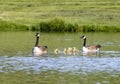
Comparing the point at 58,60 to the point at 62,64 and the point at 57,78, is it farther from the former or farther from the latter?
the point at 57,78

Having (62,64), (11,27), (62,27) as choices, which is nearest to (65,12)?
(11,27)

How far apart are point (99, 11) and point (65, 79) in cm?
6144

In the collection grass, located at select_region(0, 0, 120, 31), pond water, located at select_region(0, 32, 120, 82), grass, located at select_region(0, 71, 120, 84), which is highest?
grass, located at select_region(0, 71, 120, 84)

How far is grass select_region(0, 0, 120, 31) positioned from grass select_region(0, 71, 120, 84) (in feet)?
133

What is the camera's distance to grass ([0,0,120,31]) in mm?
74250

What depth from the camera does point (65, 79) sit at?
1035 inches

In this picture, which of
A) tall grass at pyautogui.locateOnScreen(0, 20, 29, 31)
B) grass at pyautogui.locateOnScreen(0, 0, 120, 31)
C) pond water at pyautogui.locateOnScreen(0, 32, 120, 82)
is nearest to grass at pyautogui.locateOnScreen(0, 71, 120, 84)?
pond water at pyautogui.locateOnScreen(0, 32, 120, 82)

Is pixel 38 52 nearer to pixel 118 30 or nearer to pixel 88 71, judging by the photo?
pixel 88 71

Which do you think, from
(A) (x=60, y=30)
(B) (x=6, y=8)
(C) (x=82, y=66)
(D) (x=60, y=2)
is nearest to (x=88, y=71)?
(C) (x=82, y=66)

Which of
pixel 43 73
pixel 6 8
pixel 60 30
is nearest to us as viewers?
pixel 43 73

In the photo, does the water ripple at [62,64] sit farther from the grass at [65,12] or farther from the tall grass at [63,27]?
the grass at [65,12]

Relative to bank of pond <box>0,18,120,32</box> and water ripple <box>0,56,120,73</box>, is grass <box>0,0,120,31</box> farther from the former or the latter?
water ripple <box>0,56,120,73</box>

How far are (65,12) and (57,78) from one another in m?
60.5

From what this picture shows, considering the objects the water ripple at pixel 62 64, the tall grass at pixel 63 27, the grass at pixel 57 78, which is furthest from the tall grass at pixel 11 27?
the grass at pixel 57 78
